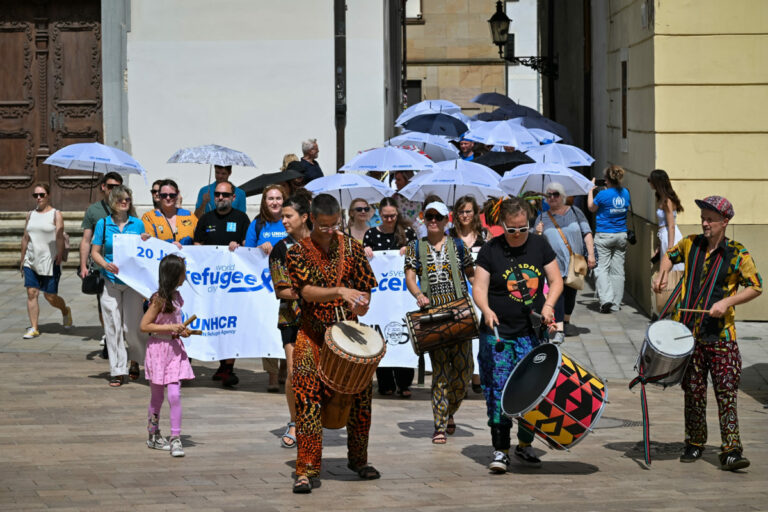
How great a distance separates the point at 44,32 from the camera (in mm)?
19734

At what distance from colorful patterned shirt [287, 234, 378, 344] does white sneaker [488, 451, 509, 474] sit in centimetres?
139

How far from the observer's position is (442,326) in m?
9.30

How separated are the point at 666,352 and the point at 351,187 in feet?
17.5

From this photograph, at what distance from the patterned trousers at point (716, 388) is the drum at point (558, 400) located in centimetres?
92

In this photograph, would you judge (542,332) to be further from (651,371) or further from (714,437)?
(714,437)

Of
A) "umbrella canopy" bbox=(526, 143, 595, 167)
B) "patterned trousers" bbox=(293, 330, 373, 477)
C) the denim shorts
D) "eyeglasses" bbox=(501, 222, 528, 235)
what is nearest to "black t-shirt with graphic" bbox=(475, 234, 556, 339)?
"eyeglasses" bbox=(501, 222, 528, 235)

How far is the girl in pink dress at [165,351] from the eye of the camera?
9133 millimetres

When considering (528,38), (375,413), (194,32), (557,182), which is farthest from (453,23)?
(375,413)

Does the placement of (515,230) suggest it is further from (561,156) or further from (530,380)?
(561,156)

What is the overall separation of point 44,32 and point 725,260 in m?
13.8

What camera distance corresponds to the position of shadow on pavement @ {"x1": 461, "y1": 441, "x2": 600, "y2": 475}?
8.60 meters

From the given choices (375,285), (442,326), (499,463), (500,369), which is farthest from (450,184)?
(499,463)

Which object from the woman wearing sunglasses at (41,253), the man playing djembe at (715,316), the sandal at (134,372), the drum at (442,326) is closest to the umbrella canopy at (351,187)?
the sandal at (134,372)

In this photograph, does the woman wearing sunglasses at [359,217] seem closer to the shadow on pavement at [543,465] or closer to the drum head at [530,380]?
the shadow on pavement at [543,465]
